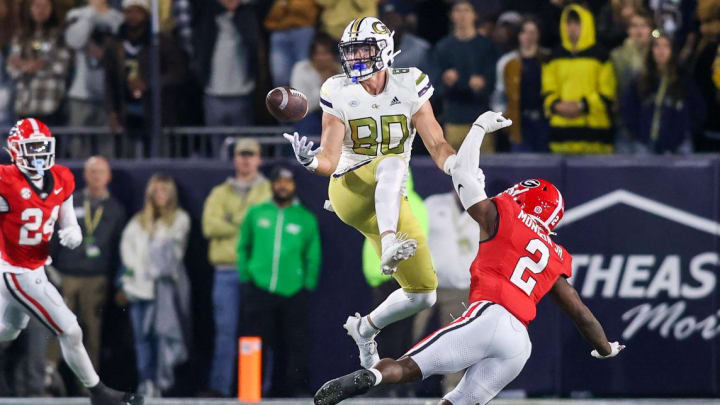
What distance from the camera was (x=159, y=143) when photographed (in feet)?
42.8

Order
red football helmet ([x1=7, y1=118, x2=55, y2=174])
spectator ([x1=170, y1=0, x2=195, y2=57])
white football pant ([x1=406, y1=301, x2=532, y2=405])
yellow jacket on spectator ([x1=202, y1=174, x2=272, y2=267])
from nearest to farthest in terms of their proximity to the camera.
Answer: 1. white football pant ([x1=406, y1=301, x2=532, y2=405])
2. red football helmet ([x1=7, y1=118, x2=55, y2=174])
3. yellow jacket on spectator ([x1=202, y1=174, x2=272, y2=267])
4. spectator ([x1=170, y1=0, x2=195, y2=57])

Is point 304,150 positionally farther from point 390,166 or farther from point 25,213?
point 25,213

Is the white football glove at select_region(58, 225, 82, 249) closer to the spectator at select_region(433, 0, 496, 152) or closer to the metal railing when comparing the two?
the metal railing

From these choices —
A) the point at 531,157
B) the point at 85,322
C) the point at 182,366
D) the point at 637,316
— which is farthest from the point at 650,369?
the point at 85,322

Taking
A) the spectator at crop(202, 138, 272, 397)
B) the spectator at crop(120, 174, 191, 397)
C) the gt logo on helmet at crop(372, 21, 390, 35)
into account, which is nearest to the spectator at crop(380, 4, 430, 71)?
the spectator at crop(202, 138, 272, 397)

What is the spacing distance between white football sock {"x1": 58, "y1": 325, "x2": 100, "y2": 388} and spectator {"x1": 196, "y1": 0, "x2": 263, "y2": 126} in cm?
327

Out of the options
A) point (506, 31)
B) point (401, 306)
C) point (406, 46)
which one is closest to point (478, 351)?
point (401, 306)

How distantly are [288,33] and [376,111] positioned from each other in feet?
13.7

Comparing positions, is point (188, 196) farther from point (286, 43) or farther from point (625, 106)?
point (625, 106)

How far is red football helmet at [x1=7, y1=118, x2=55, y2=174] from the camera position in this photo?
1010 cm

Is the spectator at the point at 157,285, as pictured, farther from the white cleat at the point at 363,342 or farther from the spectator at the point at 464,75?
the white cleat at the point at 363,342

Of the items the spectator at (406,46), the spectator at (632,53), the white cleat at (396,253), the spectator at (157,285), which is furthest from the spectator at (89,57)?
the white cleat at (396,253)

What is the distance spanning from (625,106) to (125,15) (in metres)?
4.30

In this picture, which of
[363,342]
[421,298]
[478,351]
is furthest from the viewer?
[363,342]
